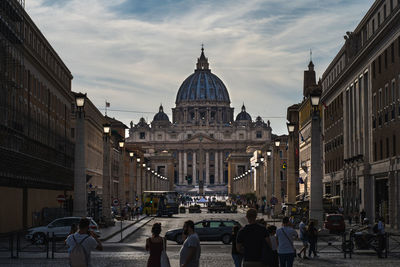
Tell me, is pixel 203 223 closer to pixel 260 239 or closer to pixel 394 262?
pixel 394 262

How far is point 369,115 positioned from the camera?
59.1 m

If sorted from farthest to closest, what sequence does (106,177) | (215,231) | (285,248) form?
(106,177), (215,231), (285,248)

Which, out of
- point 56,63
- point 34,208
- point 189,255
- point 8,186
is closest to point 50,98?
point 56,63

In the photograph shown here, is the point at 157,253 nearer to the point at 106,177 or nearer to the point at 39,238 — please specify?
the point at 39,238

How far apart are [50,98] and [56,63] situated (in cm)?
588

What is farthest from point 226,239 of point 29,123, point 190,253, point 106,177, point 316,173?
point 190,253

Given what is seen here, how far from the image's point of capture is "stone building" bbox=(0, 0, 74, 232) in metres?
45.4

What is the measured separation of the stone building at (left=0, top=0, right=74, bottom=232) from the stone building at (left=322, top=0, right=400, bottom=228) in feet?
70.1

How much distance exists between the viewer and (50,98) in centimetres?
7000

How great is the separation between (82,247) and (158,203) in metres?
Answer: 82.9

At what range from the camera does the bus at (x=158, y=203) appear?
96.5 meters

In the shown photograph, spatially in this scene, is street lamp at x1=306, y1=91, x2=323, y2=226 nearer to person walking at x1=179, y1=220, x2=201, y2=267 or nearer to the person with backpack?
person walking at x1=179, y1=220, x2=201, y2=267

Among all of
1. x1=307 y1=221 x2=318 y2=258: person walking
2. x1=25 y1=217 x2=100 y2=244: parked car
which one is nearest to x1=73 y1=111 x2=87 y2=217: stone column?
x1=25 y1=217 x2=100 y2=244: parked car

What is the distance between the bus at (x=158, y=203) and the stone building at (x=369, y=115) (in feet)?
75.5
